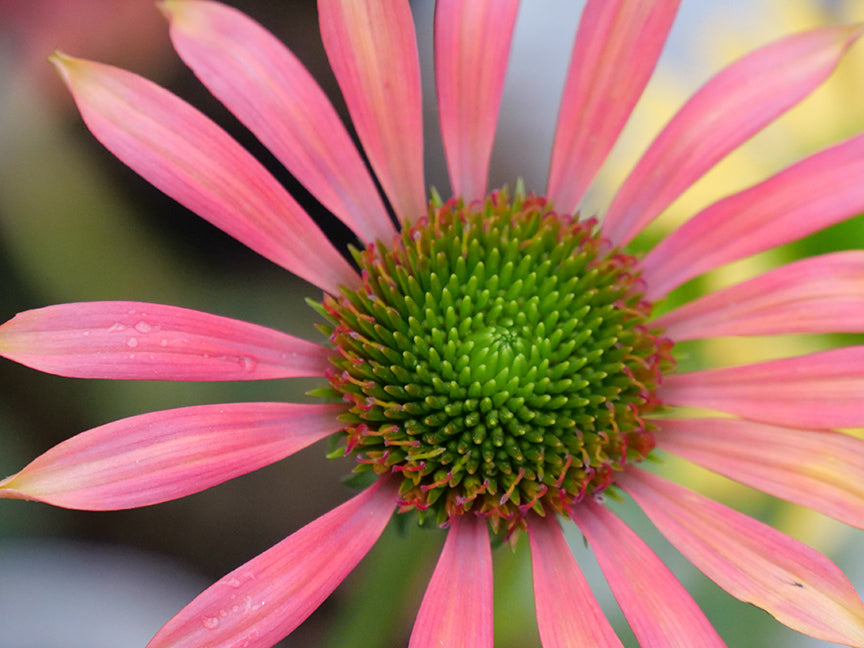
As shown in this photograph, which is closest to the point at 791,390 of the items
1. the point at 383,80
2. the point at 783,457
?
the point at 783,457

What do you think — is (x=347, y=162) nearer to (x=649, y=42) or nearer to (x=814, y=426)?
(x=649, y=42)

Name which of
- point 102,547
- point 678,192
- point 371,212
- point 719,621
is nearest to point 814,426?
point 678,192

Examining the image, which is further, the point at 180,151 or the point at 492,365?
the point at 492,365

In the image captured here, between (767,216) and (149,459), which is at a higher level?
(767,216)

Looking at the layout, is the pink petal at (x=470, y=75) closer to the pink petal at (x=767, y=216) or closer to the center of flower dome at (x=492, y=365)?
the center of flower dome at (x=492, y=365)

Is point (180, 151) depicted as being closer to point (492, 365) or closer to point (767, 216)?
point (492, 365)

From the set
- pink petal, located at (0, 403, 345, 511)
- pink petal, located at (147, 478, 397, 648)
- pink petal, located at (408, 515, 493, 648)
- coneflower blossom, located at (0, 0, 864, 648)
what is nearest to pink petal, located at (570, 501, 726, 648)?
coneflower blossom, located at (0, 0, 864, 648)

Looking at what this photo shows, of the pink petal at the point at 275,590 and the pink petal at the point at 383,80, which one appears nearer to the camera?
the pink petal at the point at 275,590

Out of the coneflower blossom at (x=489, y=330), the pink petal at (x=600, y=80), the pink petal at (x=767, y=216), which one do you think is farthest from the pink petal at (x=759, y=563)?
the pink petal at (x=600, y=80)
